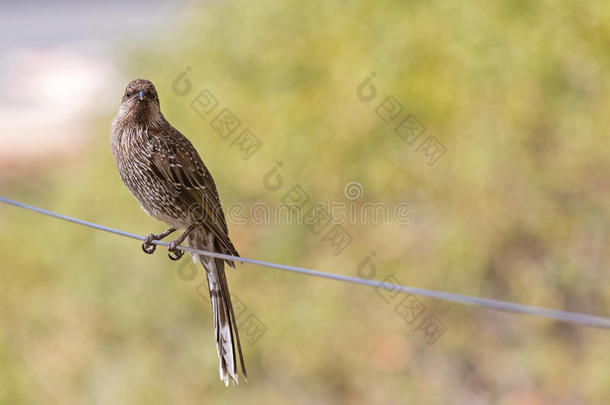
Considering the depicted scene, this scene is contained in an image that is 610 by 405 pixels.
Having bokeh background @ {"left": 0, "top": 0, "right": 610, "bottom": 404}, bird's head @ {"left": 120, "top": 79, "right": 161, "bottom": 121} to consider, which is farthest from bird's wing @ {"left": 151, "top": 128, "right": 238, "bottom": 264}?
bokeh background @ {"left": 0, "top": 0, "right": 610, "bottom": 404}

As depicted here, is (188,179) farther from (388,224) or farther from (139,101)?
(388,224)

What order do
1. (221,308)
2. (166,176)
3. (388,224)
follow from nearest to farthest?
(166,176)
(221,308)
(388,224)

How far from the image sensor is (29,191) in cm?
1107

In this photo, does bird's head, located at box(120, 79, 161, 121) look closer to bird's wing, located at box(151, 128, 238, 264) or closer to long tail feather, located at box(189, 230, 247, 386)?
bird's wing, located at box(151, 128, 238, 264)

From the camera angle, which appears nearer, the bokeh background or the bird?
the bird

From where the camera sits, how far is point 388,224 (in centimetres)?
617

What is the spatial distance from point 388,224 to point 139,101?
2623mm

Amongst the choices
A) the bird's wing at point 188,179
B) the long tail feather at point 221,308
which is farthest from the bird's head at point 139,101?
the long tail feather at point 221,308

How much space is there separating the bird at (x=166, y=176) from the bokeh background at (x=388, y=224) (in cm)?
205

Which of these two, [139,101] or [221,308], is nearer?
[139,101]

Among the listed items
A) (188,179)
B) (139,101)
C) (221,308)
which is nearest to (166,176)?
(188,179)

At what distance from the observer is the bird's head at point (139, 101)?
Result: 4.20 metres

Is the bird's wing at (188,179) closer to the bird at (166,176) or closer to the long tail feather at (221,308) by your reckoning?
the bird at (166,176)

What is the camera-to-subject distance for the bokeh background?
5914 millimetres
